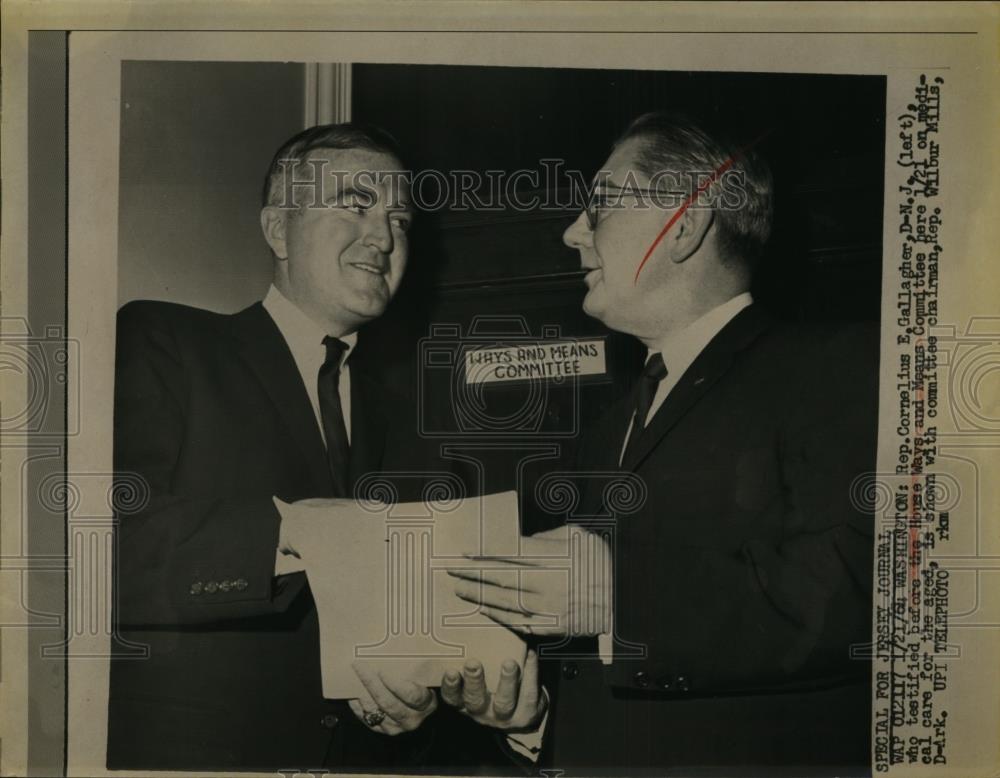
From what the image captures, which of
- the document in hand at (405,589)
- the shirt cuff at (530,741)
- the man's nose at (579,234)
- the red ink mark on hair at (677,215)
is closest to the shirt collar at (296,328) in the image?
the document in hand at (405,589)

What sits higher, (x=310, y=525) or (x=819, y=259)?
(x=819, y=259)

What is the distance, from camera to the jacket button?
1890mm

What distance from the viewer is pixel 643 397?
6.19ft

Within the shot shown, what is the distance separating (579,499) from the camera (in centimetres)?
189

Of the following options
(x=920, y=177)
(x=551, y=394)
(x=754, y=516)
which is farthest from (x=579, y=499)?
(x=920, y=177)

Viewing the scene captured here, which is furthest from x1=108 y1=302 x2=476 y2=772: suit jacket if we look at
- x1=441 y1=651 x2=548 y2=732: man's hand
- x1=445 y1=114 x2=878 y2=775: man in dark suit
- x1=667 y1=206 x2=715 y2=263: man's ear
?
x1=667 y1=206 x2=715 y2=263: man's ear

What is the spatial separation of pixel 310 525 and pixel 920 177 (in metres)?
1.34

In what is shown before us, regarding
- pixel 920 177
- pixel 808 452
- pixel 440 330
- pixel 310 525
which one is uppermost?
pixel 920 177

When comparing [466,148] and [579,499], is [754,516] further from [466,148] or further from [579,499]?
[466,148]

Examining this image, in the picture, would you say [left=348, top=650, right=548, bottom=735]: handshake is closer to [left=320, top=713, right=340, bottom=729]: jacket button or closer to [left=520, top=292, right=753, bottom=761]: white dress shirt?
[left=320, top=713, right=340, bottom=729]: jacket button

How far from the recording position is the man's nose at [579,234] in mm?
1894

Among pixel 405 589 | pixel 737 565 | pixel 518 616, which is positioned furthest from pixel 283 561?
pixel 737 565

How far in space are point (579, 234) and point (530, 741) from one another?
969 millimetres

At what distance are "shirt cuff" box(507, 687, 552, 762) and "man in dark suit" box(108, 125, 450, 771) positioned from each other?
0.17 metres
